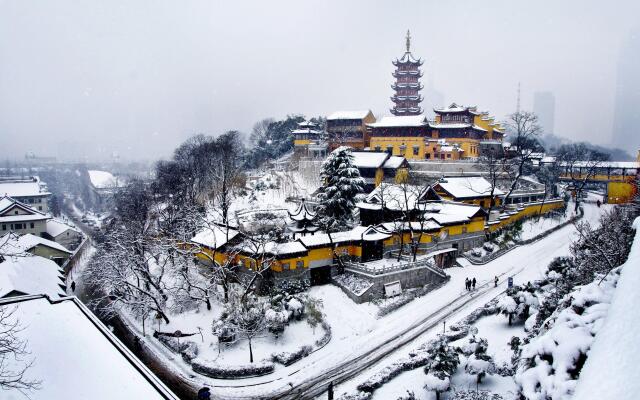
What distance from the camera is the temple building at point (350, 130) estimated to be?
56.6m

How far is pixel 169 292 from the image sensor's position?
982 inches

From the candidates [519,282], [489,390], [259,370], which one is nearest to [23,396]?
[259,370]

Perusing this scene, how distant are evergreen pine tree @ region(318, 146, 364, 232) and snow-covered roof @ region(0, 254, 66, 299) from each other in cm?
1818

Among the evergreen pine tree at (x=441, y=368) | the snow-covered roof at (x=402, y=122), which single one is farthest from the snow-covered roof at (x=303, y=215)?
the snow-covered roof at (x=402, y=122)

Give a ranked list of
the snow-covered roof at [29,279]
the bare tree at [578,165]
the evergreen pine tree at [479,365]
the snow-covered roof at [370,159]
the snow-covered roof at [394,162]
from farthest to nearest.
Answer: the bare tree at [578,165] < the snow-covered roof at [370,159] < the snow-covered roof at [394,162] < the snow-covered roof at [29,279] < the evergreen pine tree at [479,365]

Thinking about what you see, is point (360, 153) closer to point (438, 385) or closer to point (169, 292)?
point (169, 292)

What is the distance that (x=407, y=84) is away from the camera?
6750 cm

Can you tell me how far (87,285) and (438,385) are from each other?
31.9m

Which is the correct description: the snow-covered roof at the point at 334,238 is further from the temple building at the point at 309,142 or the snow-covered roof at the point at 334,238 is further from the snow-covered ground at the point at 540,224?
the temple building at the point at 309,142

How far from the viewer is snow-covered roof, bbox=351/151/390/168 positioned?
43.8 m

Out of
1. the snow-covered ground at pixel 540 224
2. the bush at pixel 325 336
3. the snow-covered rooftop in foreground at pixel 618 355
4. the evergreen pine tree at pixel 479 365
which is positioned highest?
the snow-covered rooftop in foreground at pixel 618 355

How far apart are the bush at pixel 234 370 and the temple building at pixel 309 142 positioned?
38620 millimetres

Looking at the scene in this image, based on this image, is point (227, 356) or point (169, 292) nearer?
point (227, 356)

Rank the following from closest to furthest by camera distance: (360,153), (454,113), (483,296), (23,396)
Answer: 1. (23,396)
2. (483,296)
3. (360,153)
4. (454,113)
